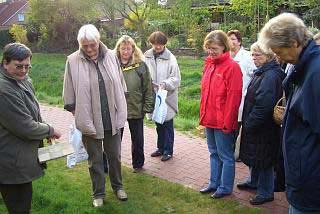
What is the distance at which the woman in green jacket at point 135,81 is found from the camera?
5.38m

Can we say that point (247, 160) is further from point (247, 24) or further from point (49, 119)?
point (247, 24)

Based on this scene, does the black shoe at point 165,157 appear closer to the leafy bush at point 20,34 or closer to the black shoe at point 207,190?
the black shoe at point 207,190

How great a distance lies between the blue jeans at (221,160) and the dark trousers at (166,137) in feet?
4.55

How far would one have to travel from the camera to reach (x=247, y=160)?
4.45 meters

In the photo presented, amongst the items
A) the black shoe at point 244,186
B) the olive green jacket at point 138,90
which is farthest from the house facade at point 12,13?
the black shoe at point 244,186

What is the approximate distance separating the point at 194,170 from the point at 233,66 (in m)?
2.00

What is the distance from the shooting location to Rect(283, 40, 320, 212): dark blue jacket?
2289 millimetres

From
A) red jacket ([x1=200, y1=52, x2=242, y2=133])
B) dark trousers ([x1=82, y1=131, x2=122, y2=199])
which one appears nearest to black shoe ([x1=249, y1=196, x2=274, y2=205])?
red jacket ([x1=200, y1=52, x2=242, y2=133])

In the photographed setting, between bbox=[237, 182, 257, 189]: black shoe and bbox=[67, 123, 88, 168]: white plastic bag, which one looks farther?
bbox=[237, 182, 257, 189]: black shoe

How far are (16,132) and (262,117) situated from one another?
2401 mm

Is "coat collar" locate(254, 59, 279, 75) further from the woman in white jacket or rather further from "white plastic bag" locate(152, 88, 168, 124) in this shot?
the woman in white jacket

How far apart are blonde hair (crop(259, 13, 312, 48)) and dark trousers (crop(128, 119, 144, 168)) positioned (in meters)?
3.42

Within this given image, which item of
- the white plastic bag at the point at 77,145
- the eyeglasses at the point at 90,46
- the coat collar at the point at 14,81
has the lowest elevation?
the white plastic bag at the point at 77,145

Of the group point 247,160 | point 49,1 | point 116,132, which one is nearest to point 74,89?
point 116,132
